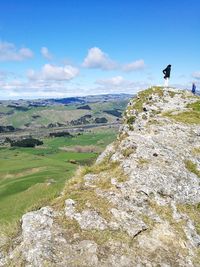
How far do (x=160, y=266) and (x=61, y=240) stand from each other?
164 inches

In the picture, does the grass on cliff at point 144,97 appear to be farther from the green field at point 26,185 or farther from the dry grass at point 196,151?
the dry grass at point 196,151

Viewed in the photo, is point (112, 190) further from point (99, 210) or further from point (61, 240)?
point (61, 240)

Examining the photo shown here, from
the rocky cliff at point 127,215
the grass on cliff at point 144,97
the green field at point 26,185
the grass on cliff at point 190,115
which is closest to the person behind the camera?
the rocky cliff at point 127,215

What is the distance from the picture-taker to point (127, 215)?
16703 mm

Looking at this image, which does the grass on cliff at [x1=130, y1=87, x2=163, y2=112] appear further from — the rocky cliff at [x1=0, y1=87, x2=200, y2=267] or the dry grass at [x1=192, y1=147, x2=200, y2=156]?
the dry grass at [x1=192, y1=147, x2=200, y2=156]

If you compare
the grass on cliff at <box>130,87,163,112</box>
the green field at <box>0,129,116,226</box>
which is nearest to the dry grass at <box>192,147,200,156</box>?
the green field at <box>0,129,116,226</box>

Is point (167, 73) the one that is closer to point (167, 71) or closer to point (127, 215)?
point (167, 71)

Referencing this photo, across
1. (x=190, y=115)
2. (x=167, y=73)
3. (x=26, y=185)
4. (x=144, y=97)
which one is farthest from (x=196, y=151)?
(x=26, y=185)

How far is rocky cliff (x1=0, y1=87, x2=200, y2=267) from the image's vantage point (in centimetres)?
1440

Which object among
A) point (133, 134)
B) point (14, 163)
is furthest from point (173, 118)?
point (14, 163)

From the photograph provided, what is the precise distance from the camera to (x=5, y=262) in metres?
14.3

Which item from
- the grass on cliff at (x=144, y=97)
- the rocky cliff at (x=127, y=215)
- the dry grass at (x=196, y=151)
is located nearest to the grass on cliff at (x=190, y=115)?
the grass on cliff at (x=144, y=97)

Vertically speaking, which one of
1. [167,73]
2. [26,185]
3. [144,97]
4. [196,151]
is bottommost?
[26,185]

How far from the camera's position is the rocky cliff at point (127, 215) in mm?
14398
